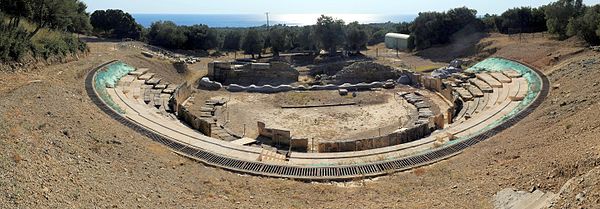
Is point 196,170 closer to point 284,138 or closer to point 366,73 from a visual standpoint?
point 284,138

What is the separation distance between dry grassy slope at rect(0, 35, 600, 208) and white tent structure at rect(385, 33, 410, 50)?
162 ft

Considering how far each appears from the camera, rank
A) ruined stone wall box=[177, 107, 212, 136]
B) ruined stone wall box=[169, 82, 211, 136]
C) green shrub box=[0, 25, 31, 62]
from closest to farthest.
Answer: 1. ruined stone wall box=[177, 107, 212, 136]
2. ruined stone wall box=[169, 82, 211, 136]
3. green shrub box=[0, 25, 31, 62]

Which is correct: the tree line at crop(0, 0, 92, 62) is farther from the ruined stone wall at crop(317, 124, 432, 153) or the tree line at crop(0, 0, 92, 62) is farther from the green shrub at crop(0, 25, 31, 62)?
the ruined stone wall at crop(317, 124, 432, 153)

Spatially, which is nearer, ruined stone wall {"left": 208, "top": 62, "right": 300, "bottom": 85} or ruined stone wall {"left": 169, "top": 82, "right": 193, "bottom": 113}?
ruined stone wall {"left": 169, "top": 82, "right": 193, "bottom": 113}

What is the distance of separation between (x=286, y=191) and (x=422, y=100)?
21.6 metres

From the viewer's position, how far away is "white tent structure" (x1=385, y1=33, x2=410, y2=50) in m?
69.1

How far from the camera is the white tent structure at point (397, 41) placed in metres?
69.1

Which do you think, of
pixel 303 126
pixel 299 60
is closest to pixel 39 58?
pixel 303 126

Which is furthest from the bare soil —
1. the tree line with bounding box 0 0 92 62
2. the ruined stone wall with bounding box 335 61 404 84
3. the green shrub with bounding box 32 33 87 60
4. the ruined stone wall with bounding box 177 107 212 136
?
the tree line with bounding box 0 0 92 62

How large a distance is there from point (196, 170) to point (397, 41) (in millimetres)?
58072

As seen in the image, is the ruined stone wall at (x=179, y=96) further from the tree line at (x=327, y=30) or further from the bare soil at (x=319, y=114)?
the tree line at (x=327, y=30)

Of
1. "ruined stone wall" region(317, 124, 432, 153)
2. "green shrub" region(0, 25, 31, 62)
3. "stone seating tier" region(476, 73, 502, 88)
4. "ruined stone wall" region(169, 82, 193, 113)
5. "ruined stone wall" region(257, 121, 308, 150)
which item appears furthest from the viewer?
"stone seating tier" region(476, 73, 502, 88)

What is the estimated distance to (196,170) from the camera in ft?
54.6

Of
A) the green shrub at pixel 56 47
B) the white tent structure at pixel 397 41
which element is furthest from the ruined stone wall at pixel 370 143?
the white tent structure at pixel 397 41
